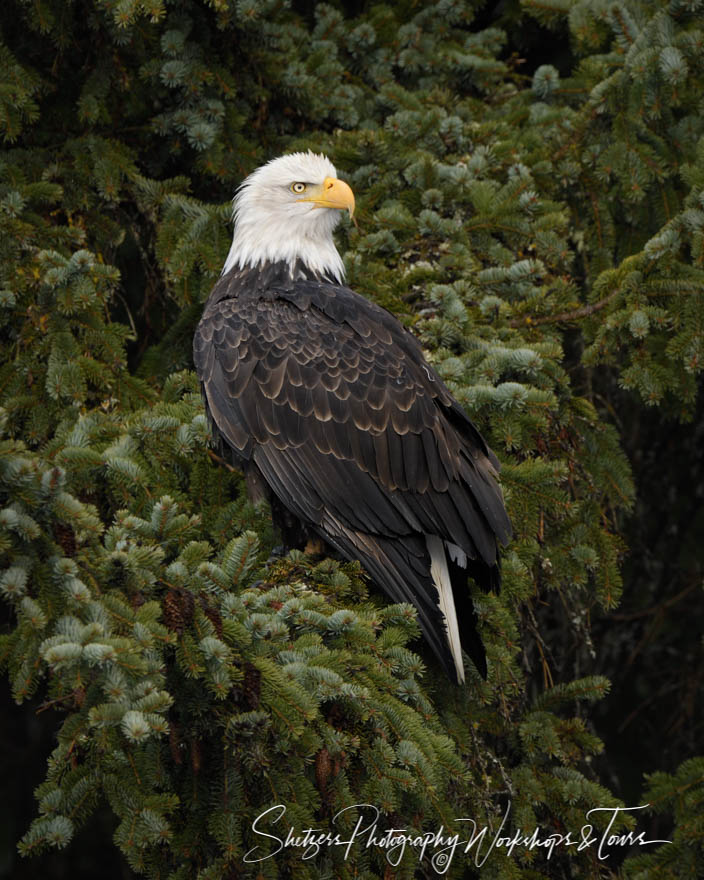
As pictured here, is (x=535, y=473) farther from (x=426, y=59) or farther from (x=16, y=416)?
(x=426, y=59)

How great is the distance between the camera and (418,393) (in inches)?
153

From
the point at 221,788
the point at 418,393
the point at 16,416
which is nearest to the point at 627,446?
the point at 418,393

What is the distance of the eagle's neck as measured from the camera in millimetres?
4543

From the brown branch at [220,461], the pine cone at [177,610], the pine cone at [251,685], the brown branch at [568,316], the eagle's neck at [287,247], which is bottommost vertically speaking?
the brown branch at [220,461]

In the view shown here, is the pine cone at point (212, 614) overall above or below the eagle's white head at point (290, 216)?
below

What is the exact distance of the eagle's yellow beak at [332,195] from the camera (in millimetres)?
4492

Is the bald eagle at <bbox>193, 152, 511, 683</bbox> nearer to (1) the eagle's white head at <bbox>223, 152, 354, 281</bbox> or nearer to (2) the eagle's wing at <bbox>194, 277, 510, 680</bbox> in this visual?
(2) the eagle's wing at <bbox>194, 277, 510, 680</bbox>

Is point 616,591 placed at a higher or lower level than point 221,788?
lower

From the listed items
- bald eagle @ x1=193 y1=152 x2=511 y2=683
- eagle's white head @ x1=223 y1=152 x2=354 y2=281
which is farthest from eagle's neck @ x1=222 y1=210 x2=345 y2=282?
bald eagle @ x1=193 y1=152 x2=511 y2=683

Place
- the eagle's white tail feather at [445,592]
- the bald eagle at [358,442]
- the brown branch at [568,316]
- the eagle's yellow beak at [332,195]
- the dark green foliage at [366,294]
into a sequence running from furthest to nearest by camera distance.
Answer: the eagle's yellow beak at [332,195] < the brown branch at [568,316] < the bald eagle at [358,442] < the eagle's white tail feather at [445,592] < the dark green foliage at [366,294]

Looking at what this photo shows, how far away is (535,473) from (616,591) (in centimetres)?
57

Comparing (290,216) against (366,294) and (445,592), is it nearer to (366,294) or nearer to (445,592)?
(366,294)

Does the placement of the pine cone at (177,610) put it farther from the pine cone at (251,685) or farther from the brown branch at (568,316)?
the brown branch at (568,316)

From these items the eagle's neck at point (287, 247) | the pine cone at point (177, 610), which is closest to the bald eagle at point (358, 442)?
the eagle's neck at point (287, 247)
